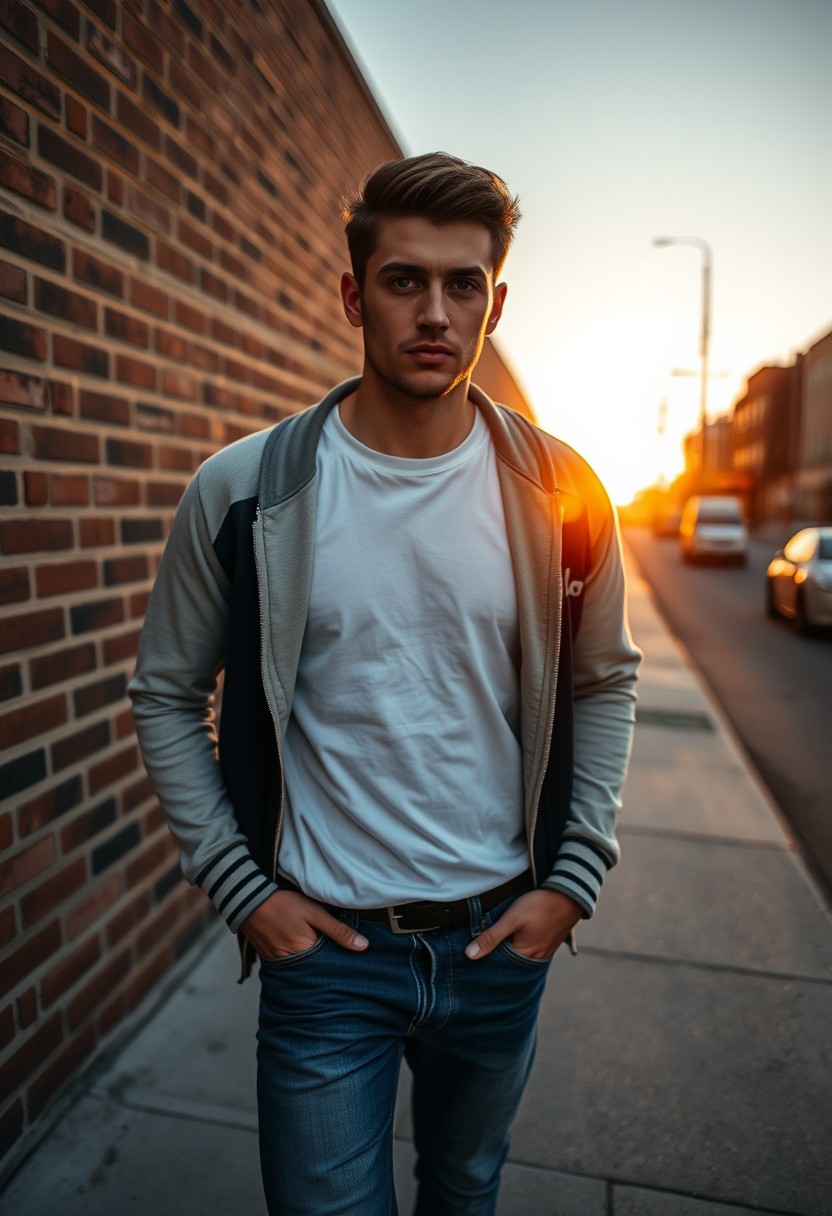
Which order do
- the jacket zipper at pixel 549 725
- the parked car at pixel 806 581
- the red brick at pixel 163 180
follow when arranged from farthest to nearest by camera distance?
the parked car at pixel 806 581 < the red brick at pixel 163 180 < the jacket zipper at pixel 549 725

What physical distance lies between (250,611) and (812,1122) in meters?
2.24

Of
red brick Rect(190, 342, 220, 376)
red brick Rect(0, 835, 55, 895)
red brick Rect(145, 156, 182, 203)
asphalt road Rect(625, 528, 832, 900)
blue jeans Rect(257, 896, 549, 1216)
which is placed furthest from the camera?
asphalt road Rect(625, 528, 832, 900)

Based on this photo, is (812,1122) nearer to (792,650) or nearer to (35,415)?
(35,415)

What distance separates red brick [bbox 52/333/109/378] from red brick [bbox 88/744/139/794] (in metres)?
1.13

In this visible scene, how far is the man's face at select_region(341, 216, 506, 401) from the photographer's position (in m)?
1.62

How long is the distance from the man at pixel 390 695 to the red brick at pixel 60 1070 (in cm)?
107

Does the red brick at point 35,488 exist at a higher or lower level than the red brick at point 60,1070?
higher

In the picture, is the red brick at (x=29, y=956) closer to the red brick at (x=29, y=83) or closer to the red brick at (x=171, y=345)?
the red brick at (x=171, y=345)

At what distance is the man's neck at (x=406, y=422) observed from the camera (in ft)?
5.49

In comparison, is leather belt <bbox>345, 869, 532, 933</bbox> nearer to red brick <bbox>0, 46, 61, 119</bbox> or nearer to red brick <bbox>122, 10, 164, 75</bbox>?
red brick <bbox>0, 46, 61, 119</bbox>

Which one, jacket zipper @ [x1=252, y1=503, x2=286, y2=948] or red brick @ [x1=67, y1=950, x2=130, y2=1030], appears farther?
red brick @ [x1=67, y1=950, x2=130, y2=1030]

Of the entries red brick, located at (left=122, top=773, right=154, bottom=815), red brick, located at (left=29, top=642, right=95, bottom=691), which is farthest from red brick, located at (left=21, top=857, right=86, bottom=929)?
red brick, located at (left=29, top=642, right=95, bottom=691)

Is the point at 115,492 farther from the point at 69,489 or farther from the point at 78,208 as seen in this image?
the point at 78,208

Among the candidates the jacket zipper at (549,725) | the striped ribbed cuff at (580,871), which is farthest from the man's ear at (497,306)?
the striped ribbed cuff at (580,871)
